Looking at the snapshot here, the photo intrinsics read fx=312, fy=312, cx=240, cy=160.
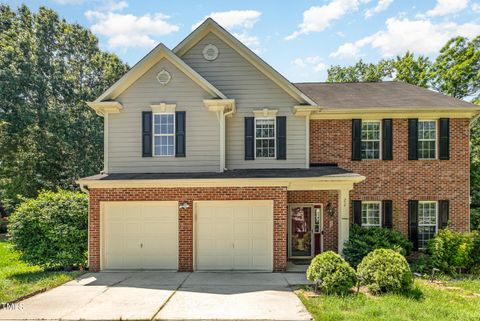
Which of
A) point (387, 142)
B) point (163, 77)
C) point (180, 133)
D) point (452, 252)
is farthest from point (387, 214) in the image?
point (163, 77)

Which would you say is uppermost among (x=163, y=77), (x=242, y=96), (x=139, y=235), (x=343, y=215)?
(x=163, y=77)

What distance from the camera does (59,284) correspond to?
9.01 m

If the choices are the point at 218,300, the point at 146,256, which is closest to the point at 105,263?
the point at 146,256

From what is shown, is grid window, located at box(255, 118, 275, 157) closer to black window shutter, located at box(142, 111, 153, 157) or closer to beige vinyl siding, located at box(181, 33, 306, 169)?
beige vinyl siding, located at box(181, 33, 306, 169)

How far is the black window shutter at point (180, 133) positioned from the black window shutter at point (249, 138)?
2.39m

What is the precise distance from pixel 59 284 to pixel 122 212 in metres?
2.70

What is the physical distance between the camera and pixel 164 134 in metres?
11.7

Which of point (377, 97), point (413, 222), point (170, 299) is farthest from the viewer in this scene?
point (377, 97)

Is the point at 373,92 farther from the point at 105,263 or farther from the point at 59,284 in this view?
the point at 59,284

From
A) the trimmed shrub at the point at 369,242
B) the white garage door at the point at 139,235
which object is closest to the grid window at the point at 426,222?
the trimmed shrub at the point at 369,242

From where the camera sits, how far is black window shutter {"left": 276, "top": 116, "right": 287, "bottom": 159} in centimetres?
1202

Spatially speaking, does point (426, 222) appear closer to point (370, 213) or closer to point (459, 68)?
point (370, 213)

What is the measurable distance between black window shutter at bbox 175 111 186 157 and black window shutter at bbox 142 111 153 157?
0.99m

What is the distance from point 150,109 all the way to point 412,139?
10.2 meters
